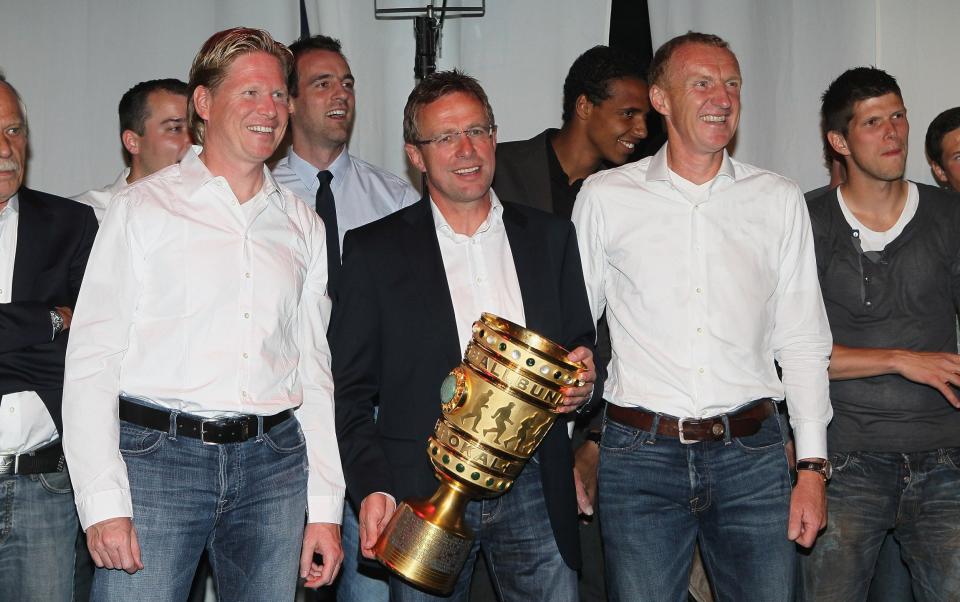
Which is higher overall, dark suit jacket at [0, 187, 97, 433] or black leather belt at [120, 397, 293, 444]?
dark suit jacket at [0, 187, 97, 433]

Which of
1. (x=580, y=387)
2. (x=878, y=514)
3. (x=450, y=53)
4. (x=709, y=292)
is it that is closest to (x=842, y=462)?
(x=878, y=514)

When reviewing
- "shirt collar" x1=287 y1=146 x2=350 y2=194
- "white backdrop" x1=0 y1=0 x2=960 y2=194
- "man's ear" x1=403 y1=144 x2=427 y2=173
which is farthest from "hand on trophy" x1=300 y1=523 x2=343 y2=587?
"white backdrop" x1=0 y1=0 x2=960 y2=194

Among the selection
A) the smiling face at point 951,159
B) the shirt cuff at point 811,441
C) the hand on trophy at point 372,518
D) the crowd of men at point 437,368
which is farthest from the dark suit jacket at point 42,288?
the smiling face at point 951,159

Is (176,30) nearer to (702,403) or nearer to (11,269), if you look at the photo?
(11,269)

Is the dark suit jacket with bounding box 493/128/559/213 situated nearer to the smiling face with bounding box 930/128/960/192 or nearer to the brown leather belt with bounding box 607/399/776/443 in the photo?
the brown leather belt with bounding box 607/399/776/443

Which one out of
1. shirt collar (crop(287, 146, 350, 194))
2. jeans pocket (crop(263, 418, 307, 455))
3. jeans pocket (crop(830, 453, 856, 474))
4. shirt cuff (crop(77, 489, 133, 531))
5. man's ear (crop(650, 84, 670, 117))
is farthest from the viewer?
shirt collar (crop(287, 146, 350, 194))

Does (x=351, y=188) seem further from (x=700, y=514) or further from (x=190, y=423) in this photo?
(x=700, y=514)

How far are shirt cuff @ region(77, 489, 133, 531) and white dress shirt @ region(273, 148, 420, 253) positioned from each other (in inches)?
57.1

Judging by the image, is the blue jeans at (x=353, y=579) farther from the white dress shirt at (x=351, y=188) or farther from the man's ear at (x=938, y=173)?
the man's ear at (x=938, y=173)

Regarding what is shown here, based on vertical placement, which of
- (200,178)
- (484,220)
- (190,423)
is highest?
(200,178)

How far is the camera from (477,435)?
2307 millimetres

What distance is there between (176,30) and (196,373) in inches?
106

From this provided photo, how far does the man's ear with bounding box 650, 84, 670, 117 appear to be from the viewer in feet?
9.80

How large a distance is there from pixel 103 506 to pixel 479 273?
106 cm
